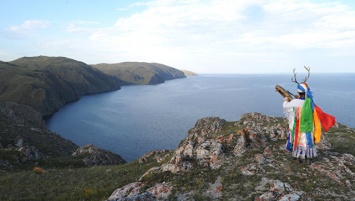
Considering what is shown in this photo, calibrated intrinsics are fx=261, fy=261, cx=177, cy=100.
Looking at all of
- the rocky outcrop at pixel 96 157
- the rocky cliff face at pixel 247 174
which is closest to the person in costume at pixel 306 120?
the rocky cliff face at pixel 247 174

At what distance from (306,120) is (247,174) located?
4.20 m

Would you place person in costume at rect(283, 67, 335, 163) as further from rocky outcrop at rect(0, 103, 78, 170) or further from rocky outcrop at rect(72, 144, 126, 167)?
rocky outcrop at rect(72, 144, 126, 167)

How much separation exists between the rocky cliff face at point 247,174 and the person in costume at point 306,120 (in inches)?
41.6

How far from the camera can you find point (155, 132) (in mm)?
96500

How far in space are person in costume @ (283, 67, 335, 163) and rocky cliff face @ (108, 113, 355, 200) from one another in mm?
1058

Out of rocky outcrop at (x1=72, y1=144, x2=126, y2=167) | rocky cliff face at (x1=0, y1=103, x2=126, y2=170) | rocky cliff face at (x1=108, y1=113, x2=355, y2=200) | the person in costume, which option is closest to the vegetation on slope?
rocky cliff face at (x1=108, y1=113, x2=355, y2=200)

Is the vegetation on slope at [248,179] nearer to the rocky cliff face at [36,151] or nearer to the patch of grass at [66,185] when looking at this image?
the patch of grass at [66,185]

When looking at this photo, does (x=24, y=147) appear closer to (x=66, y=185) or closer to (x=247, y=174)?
(x=66, y=185)

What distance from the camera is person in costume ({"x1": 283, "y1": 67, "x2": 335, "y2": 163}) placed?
1362cm

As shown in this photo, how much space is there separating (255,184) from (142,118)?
11280 cm

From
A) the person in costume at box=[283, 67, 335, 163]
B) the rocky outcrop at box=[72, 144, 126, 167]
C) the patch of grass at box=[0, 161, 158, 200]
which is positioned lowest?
the rocky outcrop at box=[72, 144, 126, 167]

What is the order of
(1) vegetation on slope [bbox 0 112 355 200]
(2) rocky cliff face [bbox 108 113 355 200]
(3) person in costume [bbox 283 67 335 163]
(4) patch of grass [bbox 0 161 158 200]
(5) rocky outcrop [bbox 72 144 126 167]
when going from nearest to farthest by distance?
(2) rocky cliff face [bbox 108 113 355 200], (1) vegetation on slope [bbox 0 112 355 200], (3) person in costume [bbox 283 67 335 163], (4) patch of grass [bbox 0 161 158 200], (5) rocky outcrop [bbox 72 144 126 167]

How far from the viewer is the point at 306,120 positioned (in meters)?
13.7

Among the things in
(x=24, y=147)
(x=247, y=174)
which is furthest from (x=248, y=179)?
(x=24, y=147)
